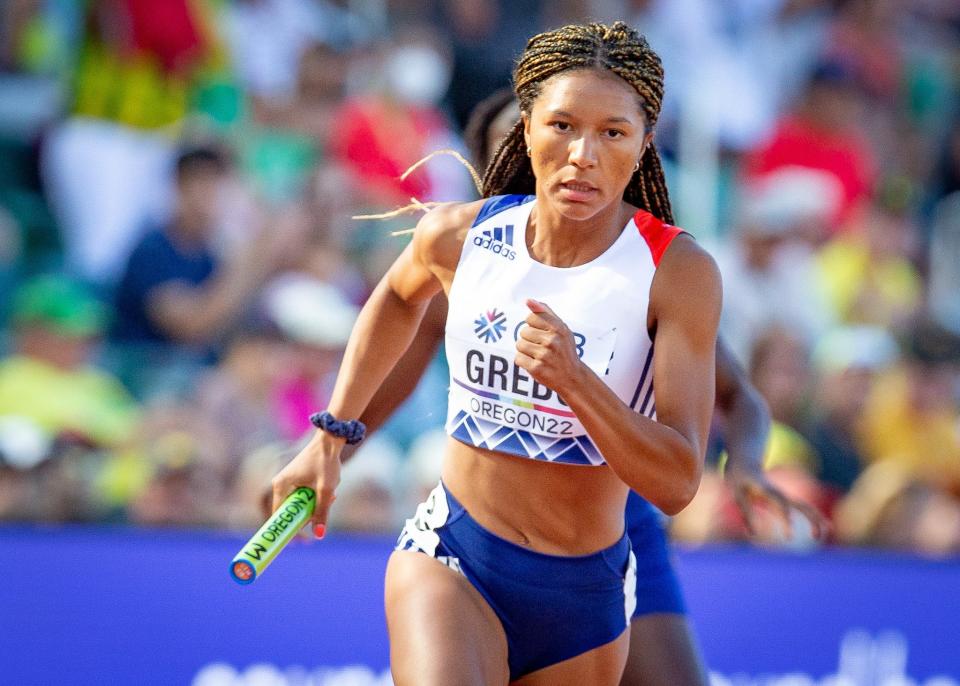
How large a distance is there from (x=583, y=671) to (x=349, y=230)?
15.5 feet

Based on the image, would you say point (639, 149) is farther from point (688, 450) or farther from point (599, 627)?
point (599, 627)

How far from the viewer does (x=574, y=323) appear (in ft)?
11.2

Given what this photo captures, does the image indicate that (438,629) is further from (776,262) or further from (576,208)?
(776,262)

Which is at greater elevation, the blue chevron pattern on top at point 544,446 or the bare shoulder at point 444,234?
the bare shoulder at point 444,234

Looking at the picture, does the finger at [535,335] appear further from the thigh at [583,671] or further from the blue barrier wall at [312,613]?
the blue barrier wall at [312,613]

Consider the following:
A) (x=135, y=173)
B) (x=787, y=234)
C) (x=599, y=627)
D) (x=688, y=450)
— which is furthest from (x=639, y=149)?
(x=787, y=234)

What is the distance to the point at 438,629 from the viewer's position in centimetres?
336

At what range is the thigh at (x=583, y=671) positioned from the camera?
3.62m

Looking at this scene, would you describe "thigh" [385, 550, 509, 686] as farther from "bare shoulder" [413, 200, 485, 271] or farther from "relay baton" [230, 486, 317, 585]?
"bare shoulder" [413, 200, 485, 271]

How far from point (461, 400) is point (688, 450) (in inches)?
25.8

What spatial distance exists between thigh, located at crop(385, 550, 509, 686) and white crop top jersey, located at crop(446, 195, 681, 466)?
333mm

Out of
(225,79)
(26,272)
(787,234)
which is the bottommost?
(26,272)

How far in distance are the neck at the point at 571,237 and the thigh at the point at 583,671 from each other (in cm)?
93

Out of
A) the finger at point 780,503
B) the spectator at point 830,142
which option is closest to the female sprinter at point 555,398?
the finger at point 780,503
